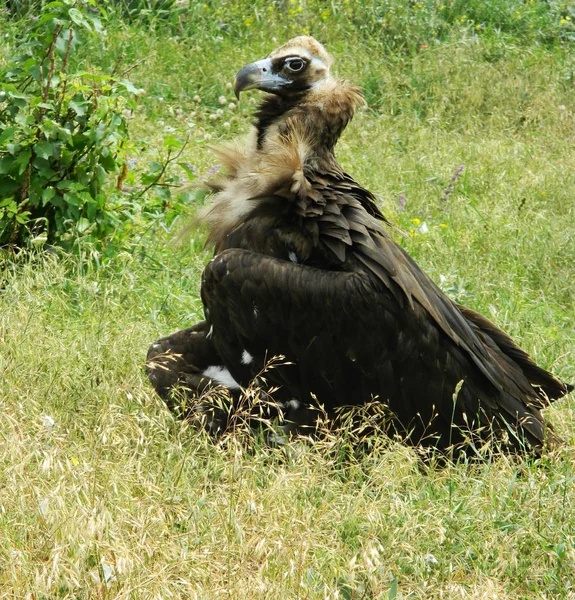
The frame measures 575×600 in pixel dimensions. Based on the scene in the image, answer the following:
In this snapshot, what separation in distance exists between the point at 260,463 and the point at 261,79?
5.67ft

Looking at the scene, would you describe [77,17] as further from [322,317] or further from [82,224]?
[322,317]

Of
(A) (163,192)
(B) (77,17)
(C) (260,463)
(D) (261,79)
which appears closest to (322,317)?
(C) (260,463)

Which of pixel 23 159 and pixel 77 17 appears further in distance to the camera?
pixel 23 159

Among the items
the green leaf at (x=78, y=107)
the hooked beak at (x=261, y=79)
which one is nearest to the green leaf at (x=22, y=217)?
the green leaf at (x=78, y=107)

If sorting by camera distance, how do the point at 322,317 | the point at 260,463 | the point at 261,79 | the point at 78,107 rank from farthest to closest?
1. the point at 78,107
2. the point at 261,79
3. the point at 322,317
4. the point at 260,463

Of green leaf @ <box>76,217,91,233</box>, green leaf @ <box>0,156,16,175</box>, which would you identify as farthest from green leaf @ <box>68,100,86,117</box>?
green leaf @ <box>76,217,91,233</box>

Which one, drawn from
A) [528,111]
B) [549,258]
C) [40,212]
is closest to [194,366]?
[40,212]

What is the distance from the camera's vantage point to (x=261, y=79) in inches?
178

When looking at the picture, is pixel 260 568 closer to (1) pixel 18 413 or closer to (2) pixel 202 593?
(2) pixel 202 593

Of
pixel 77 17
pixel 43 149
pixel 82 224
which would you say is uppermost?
pixel 77 17

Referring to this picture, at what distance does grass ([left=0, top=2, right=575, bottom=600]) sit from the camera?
2.98 m

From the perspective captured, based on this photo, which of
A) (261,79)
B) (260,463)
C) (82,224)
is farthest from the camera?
(82,224)

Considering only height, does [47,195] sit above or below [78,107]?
below

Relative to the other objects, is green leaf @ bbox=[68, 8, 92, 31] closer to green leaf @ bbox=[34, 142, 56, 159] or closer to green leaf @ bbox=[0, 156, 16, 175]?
green leaf @ bbox=[34, 142, 56, 159]
